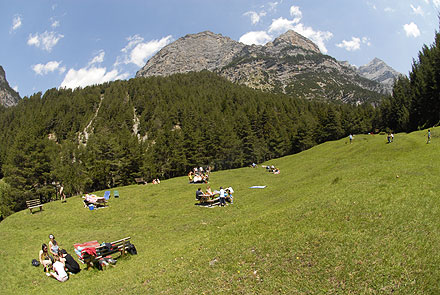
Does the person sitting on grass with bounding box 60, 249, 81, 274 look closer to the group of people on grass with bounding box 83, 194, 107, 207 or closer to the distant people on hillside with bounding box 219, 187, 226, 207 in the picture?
the distant people on hillside with bounding box 219, 187, 226, 207

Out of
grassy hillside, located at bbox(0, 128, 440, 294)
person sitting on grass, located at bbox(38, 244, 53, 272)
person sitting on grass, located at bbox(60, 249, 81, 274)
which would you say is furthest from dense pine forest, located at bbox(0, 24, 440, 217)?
person sitting on grass, located at bbox(60, 249, 81, 274)

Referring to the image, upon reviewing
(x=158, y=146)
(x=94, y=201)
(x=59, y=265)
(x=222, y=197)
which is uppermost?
(x=158, y=146)

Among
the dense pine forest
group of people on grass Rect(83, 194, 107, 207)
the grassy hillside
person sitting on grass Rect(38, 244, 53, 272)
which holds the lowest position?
the grassy hillside

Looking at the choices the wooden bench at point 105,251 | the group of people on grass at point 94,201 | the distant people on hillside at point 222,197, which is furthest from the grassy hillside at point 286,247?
the group of people on grass at point 94,201

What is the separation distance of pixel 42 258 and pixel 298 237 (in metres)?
15.9

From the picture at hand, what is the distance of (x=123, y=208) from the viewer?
30.8 metres

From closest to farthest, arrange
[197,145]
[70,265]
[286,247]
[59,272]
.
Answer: [286,247], [59,272], [70,265], [197,145]

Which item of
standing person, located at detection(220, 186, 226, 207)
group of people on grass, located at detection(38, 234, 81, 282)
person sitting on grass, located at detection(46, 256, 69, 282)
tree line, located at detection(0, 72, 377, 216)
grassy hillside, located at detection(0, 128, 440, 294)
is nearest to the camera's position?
grassy hillside, located at detection(0, 128, 440, 294)

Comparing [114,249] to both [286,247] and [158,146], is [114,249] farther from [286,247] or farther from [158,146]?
[158,146]

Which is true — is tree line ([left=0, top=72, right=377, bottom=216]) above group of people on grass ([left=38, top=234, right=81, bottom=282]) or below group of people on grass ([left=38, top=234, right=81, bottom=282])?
above

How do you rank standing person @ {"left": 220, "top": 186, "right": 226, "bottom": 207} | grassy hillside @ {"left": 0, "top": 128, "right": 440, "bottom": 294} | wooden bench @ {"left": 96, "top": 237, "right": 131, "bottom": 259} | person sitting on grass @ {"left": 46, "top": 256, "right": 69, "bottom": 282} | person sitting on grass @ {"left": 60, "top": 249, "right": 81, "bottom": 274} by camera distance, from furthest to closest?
1. standing person @ {"left": 220, "top": 186, "right": 226, "bottom": 207}
2. wooden bench @ {"left": 96, "top": 237, "right": 131, "bottom": 259}
3. person sitting on grass @ {"left": 60, "top": 249, "right": 81, "bottom": 274}
4. person sitting on grass @ {"left": 46, "top": 256, "right": 69, "bottom": 282}
5. grassy hillside @ {"left": 0, "top": 128, "right": 440, "bottom": 294}

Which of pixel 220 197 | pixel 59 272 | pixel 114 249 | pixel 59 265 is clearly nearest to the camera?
pixel 59 272

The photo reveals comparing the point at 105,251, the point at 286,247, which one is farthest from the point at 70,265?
the point at 286,247

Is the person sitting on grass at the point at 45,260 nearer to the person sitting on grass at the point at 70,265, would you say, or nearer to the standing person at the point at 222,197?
the person sitting on grass at the point at 70,265
